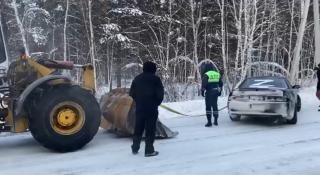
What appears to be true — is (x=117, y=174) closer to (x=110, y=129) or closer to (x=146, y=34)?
(x=110, y=129)

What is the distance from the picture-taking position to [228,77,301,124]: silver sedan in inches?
488

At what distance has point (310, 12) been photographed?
1406 inches

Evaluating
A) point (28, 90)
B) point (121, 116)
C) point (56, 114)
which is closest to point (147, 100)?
point (56, 114)

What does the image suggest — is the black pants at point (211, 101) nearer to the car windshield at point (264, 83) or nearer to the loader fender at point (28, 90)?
the car windshield at point (264, 83)

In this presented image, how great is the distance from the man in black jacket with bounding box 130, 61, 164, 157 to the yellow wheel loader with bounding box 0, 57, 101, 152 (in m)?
1.07

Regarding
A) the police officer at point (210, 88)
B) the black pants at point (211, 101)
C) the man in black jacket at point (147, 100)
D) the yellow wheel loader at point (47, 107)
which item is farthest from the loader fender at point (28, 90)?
the black pants at point (211, 101)

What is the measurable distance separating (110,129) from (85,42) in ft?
68.8

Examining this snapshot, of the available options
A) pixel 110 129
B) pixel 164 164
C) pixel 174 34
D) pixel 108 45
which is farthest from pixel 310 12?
pixel 164 164

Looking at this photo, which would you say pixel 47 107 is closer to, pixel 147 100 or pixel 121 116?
pixel 147 100

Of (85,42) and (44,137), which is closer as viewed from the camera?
(44,137)

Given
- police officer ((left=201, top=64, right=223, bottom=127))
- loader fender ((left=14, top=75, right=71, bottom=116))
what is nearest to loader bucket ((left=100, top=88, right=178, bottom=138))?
loader fender ((left=14, top=75, right=71, bottom=116))

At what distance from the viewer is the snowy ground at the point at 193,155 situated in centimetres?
766

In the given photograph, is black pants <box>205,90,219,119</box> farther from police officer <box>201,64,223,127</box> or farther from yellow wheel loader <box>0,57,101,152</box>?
yellow wheel loader <box>0,57,101,152</box>

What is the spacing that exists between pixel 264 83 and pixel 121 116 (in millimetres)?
4882
